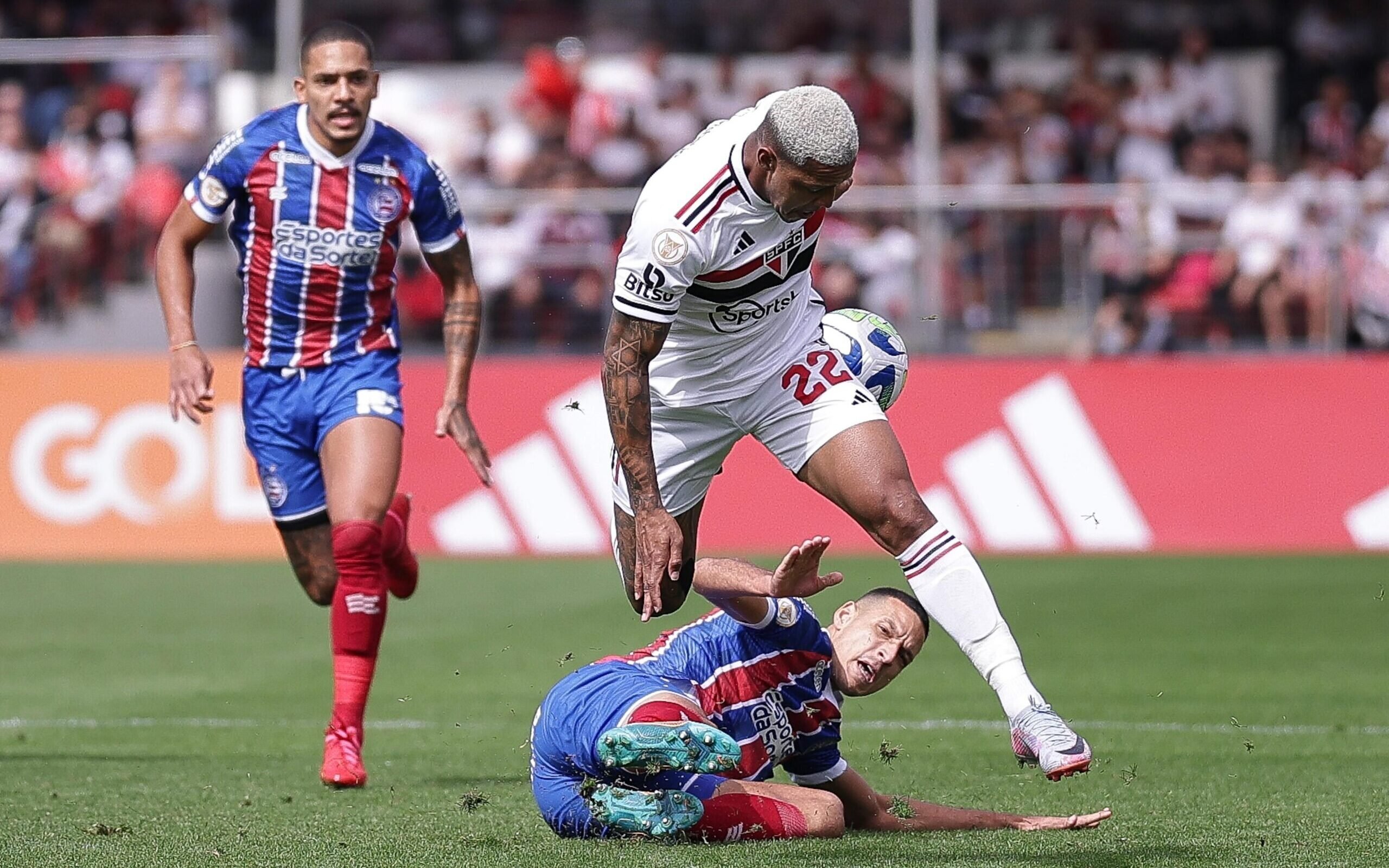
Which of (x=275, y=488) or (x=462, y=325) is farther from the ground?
(x=462, y=325)

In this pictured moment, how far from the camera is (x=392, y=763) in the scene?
25.1ft

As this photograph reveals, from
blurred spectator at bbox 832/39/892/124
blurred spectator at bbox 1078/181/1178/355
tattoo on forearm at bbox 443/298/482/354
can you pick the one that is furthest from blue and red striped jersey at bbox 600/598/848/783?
blurred spectator at bbox 832/39/892/124

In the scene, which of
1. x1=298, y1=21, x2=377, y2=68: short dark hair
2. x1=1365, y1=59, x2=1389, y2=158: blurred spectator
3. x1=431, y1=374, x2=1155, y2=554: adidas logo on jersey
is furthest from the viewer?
x1=1365, y1=59, x2=1389, y2=158: blurred spectator

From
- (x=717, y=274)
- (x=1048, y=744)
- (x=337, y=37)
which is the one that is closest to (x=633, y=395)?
(x=717, y=274)

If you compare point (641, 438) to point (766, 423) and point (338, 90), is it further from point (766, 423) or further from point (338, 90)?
point (338, 90)

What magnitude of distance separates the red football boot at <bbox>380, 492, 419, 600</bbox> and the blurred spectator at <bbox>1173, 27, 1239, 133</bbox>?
12.5 m

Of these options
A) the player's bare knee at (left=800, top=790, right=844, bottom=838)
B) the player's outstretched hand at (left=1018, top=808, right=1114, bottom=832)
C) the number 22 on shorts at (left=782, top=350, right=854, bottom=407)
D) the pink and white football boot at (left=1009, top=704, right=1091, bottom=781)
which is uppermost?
the number 22 on shorts at (left=782, top=350, right=854, bottom=407)

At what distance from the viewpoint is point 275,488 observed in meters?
7.90

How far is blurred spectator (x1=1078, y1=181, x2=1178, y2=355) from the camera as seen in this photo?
635 inches

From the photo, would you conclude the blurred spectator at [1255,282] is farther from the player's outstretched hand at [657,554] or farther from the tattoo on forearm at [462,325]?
the player's outstretched hand at [657,554]

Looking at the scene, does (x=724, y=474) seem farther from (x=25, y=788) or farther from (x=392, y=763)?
(x=25, y=788)

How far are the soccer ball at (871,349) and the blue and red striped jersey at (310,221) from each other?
1.87 m

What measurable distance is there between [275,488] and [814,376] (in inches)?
101

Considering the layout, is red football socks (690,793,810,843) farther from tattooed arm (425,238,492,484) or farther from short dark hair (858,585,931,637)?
tattooed arm (425,238,492,484)
